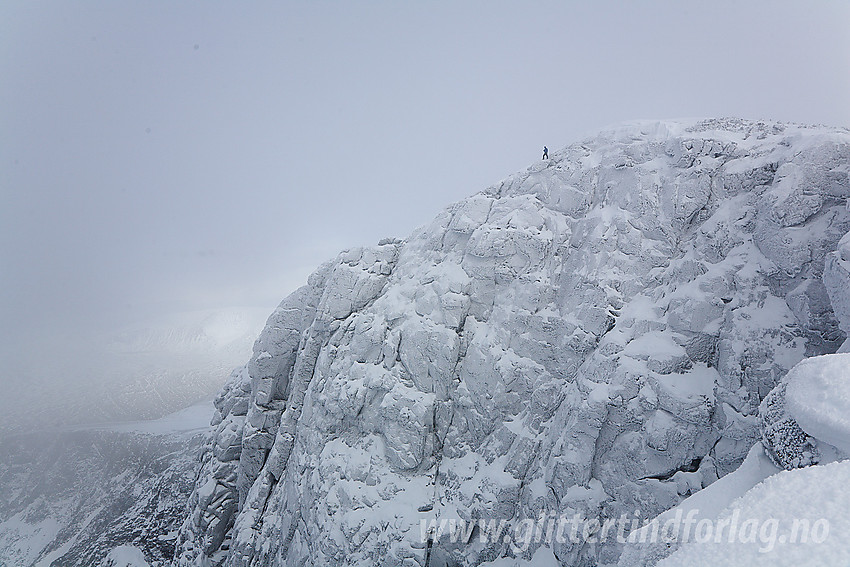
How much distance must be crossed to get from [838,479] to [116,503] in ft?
257

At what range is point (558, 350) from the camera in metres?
21.6

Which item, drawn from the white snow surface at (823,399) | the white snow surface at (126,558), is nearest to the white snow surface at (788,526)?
the white snow surface at (823,399)

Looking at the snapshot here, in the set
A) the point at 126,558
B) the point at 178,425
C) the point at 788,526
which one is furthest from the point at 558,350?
the point at 178,425

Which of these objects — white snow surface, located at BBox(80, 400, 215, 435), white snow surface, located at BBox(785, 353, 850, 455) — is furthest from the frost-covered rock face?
white snow surface, located at BBox(80, 400, 215, 435)

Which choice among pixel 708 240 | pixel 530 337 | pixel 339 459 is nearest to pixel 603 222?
pixel 708 240

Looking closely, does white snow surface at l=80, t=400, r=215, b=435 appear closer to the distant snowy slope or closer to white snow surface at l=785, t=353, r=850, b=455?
the distant snowy slope

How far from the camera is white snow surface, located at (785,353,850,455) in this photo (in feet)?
24.1

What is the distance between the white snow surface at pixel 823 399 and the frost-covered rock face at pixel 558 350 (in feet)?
31.2

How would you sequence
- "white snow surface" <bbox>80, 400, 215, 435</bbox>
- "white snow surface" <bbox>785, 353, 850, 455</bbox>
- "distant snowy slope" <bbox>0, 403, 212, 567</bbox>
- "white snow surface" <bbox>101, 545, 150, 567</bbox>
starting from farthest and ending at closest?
"white snow surface" <bbox>80, 400, 215, 435</bbox>
"distant snowy slope" <bbox>0, 403, 212, 567</bbox>
"white snow surface" <bbox>101, 545, 150, 567</bbox>
"white snow surface" <bbox>785, 353, 850, 455</bbox>

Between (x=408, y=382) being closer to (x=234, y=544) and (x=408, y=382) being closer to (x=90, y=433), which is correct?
(x=234, y=544)

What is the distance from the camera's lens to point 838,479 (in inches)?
223

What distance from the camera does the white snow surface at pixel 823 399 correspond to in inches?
290

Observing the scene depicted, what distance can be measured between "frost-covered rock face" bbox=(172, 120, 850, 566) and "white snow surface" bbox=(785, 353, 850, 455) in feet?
31.2

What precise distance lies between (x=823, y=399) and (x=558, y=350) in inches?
543
